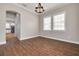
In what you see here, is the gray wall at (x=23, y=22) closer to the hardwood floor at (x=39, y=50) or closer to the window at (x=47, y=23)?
the window at (x=47, y=23)

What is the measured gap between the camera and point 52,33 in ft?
17.8

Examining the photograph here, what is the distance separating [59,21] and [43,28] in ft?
6.17

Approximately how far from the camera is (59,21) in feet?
16.1

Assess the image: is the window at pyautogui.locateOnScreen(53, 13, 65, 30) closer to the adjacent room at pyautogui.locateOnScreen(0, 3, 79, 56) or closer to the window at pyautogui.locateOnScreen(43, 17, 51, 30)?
the adjacent room at pyautogui.locateOnScreen(0, 3, 79, 56)

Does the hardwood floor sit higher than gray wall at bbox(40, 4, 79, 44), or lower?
lower

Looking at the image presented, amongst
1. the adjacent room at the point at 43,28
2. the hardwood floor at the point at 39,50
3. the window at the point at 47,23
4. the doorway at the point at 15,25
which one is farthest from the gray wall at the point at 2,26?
the window at the point at 47,23

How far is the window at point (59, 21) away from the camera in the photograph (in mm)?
4578

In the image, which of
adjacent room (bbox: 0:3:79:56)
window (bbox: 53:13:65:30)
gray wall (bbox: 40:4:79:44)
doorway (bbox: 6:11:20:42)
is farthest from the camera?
doorway (bbox: 6:11:20:42)

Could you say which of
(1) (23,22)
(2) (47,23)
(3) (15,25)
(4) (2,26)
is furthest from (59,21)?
(3) (15,25)

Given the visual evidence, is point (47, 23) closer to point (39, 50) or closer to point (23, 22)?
point (23, 22)

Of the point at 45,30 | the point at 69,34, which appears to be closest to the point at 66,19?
the point at 69,34

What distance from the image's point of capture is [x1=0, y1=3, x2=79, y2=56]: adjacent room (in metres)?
3.16

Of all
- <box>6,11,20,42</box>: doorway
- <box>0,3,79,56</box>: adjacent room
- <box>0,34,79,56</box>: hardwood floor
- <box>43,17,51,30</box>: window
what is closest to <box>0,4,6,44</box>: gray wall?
<box>0,3,79,56</box>: adjacent room

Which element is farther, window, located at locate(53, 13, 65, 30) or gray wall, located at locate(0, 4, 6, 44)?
window, located at locate(53, 13, 65, 30)
